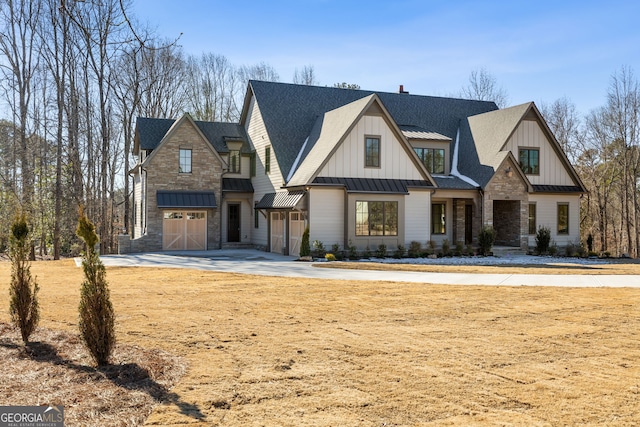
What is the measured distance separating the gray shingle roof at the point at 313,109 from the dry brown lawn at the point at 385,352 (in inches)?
573

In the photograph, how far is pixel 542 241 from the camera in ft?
87.4

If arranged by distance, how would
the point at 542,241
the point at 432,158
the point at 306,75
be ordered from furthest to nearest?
the point at 306,75
the point at 432,158
the point at 542,241

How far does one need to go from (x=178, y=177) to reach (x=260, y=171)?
408 cm

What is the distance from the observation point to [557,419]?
5102 millimetres

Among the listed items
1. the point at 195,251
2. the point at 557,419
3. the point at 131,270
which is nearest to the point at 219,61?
the point at 195,251

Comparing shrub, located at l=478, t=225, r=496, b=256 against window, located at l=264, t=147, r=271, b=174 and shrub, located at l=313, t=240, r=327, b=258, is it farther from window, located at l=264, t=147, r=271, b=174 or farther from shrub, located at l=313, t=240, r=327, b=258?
window, located at l=264, t=147, r=271, b=174

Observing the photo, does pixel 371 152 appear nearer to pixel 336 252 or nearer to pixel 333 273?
pixel 336 252

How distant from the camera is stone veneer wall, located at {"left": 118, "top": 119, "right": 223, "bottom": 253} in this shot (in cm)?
2639

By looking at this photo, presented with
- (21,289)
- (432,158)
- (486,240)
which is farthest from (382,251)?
(21,289)

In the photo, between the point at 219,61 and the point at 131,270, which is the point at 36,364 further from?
the point at 219,61

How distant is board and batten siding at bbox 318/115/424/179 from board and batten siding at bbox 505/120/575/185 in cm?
630

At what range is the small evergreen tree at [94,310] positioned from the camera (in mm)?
6719

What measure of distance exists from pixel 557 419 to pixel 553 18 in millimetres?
11683

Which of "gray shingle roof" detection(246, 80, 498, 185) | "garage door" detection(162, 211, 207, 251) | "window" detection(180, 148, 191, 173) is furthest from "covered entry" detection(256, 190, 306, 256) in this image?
"window" detection(180, 148, 191, 173)
